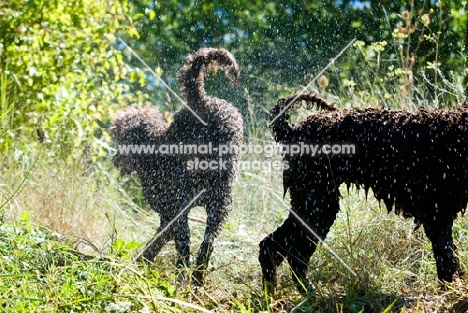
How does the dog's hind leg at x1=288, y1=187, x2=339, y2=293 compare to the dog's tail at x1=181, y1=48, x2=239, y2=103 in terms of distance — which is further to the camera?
the dog's tail at x1=181, y1=48, x2=239, y2=103

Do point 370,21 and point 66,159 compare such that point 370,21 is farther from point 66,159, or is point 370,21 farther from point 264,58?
point 66,159

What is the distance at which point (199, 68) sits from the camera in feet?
18.4

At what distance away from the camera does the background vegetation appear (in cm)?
388

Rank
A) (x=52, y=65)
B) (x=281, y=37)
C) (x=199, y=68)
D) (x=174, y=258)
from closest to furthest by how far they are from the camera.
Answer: (x=199, y=68) < (x=174, y=258) < (x=52, y=65) < (x=281, y=37)

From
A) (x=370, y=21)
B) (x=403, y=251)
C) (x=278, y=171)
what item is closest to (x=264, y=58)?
(x=370, y=21)

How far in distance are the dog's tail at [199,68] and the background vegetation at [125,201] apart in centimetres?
127

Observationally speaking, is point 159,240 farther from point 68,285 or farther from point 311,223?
point 68,285

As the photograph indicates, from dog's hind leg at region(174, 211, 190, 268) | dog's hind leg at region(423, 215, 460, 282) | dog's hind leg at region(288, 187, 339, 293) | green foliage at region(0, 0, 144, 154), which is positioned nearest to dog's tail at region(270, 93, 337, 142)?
dog's hind leg at region(288, 187, 339, 293)

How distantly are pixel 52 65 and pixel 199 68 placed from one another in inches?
82.9

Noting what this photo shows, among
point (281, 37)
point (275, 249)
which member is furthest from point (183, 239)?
point (281, 37)

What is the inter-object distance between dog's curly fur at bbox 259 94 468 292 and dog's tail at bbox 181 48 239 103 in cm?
119

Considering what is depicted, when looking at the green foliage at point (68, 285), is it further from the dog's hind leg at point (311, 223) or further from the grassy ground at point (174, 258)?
the dog's hind leg at point (311, 223)

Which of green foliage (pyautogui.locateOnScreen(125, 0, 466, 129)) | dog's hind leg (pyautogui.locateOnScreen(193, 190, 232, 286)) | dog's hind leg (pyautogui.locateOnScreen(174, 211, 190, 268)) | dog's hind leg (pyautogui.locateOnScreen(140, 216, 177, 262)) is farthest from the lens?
green foliage (pyautogui.locateOnScreen(125, 0, 466, 129))

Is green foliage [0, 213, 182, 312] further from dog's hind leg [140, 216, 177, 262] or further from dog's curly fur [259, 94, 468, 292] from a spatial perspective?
dog's hind leg [140, 216, 177, 262]
